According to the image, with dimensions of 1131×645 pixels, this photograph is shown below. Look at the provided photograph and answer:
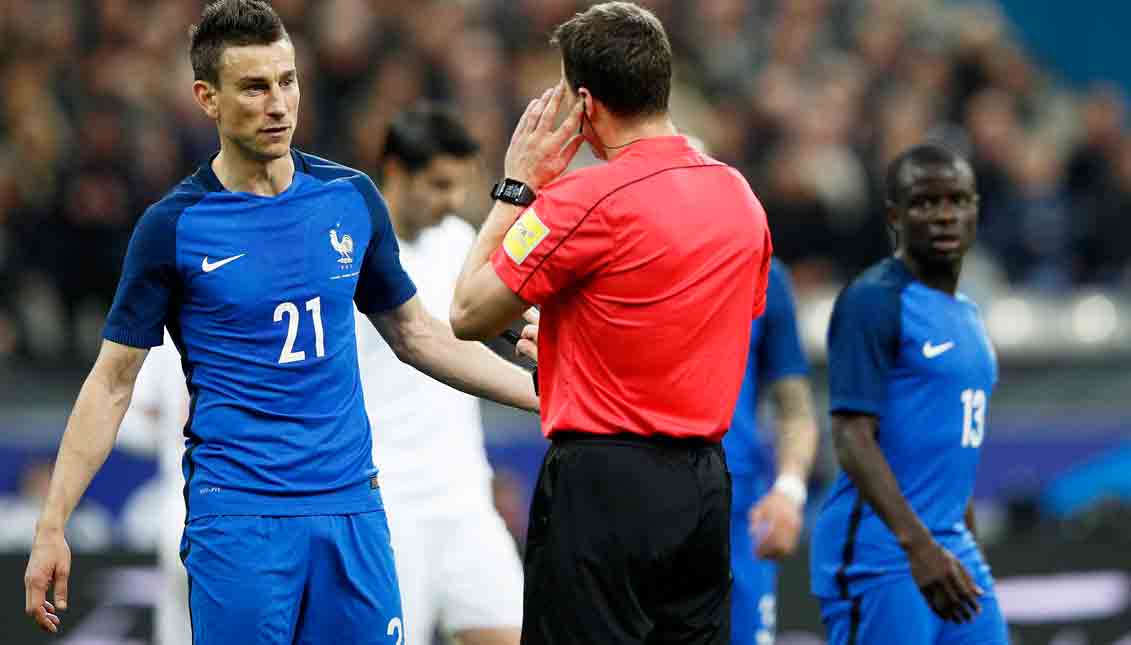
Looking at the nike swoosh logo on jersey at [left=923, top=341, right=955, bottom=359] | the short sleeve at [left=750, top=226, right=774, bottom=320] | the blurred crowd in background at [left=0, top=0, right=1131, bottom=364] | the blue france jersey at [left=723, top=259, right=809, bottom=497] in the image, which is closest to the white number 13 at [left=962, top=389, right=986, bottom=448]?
the nike swoosh logo on jersey at [left=923, top=341, right=955, bottom=359]

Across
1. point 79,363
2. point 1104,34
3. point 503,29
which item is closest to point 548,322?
point 79,363

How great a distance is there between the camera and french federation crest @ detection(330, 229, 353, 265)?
183 inches

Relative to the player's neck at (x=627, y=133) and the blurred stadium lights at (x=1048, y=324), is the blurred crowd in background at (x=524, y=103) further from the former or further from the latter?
the player's neck at (x=627, y=133)

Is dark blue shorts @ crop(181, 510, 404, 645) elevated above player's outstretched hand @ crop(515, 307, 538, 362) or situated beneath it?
situated beneath

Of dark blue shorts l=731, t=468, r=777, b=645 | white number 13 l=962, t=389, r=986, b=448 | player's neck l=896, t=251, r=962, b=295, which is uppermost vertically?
player's neck l=896, t=251, r=962, b=295

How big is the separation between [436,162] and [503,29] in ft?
20.6

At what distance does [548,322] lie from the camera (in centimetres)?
427

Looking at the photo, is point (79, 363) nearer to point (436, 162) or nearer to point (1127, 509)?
point (436, 162)

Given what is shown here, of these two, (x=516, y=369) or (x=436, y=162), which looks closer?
(x=516, y=369)

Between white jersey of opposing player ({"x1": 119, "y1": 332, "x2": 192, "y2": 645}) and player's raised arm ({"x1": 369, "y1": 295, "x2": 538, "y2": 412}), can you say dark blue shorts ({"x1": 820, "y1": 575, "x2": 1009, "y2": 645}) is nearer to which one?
player's raised arm ({"x1": 369, "y1": 295, "x2": 538, "y2": 412})

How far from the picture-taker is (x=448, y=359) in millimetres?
4957

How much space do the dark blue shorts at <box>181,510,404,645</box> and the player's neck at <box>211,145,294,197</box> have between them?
0.84 meters

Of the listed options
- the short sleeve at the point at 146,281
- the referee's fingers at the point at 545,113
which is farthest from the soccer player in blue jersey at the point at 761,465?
the short sleeve at the point at 146,281

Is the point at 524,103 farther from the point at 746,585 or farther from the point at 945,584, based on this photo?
the point at 945,584
